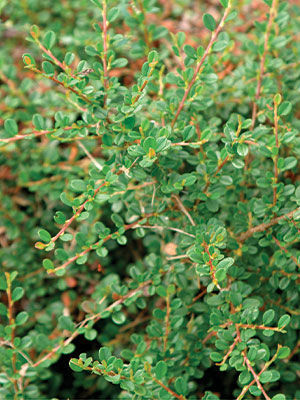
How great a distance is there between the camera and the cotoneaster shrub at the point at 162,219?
1202 mm

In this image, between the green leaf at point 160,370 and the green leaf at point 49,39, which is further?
the green leaf at point 49,39

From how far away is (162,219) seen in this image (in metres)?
1.40

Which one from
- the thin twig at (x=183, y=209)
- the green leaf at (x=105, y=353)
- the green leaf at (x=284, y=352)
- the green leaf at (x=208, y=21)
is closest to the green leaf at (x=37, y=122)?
the thin twig at (x=183, y=209)

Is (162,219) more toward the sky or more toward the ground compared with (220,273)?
more toward the ground

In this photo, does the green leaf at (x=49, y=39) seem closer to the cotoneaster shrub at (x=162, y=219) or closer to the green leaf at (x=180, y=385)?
the cotoneaster shrub at (x=162, y=219)

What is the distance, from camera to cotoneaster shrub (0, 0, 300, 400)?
1.20 m

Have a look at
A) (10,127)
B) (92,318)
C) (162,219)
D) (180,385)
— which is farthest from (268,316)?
(10,127)

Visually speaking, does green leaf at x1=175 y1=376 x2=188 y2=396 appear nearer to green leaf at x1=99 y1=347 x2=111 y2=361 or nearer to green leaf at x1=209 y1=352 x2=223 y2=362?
green leaf at x1=209 y1=352 x2=223 y2=362

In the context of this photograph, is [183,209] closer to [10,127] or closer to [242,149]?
[242,149]

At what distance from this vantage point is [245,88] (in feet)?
5.49

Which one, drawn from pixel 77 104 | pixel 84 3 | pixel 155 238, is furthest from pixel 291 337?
pixel 84 3

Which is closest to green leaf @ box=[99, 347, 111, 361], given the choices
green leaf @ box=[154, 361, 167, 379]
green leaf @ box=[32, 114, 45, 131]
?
green leaf @ box=[154, 361, 167, 379]

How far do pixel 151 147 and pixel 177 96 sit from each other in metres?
0.30

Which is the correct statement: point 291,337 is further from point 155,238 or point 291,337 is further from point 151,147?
point 151,147
